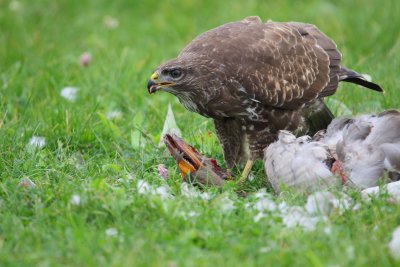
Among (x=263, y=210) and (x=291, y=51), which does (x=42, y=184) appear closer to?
(x=263, y=210)

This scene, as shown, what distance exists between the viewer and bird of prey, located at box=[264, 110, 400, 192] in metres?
4.59

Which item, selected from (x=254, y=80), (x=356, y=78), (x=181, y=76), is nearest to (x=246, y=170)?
(x=254, y=80)

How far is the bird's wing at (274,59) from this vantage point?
17.0 ft

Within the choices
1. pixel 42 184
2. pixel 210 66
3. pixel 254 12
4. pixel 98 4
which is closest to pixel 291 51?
pixel 210 66

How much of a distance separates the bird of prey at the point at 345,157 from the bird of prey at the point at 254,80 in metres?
0.38

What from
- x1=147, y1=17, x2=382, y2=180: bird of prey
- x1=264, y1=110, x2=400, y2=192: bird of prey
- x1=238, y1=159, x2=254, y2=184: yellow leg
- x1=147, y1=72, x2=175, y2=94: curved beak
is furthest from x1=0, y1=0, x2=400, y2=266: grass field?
x1=147, y1=72, x2=175, y2=94: curved beak

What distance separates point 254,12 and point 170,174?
4.09 metres

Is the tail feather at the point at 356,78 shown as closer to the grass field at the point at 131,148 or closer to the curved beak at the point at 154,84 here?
the grass field at the point at 131,148

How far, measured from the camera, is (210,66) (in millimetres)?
5141

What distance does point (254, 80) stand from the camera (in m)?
5.17

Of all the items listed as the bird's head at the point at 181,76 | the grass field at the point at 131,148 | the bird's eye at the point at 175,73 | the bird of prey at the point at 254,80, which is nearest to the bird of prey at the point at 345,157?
the grass field at the point at 131,148

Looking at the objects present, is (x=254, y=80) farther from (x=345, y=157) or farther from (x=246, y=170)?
(x=345, y=157)

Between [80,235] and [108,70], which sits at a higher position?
[80,235]

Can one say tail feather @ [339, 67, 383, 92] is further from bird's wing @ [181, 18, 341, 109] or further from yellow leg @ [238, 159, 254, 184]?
yellow leg @ [238, 159, 254, 184]
